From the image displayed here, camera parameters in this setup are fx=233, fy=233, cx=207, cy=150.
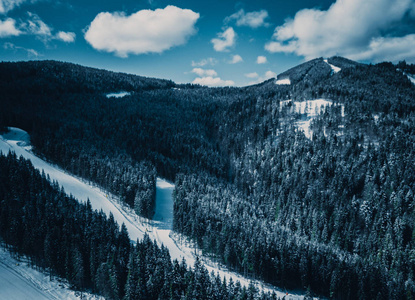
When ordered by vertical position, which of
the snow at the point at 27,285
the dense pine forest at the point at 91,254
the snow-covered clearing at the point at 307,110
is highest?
the snow-covered clearing at the point at 307,110

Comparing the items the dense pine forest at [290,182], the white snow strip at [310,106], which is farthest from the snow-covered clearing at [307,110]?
the dense pine forest at [290,182]

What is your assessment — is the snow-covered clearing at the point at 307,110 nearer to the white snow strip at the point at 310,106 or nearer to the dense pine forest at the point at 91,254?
the white snow strip at the point at 310,106

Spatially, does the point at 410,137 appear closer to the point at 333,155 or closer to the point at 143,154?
the point at 333,155

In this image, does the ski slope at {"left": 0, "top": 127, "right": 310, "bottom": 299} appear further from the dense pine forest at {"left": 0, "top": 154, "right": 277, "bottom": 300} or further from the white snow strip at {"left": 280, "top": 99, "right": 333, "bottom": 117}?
the white snow strip at {"left": 280, "top": 99, "right": 333, "bottom": 117}

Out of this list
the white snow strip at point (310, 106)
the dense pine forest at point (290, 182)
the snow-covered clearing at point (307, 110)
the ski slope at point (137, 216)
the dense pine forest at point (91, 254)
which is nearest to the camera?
the dense pine forest at point (91, 254)

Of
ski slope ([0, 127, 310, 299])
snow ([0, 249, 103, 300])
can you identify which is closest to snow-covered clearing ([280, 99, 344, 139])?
ski slope ([0, 127, 310, 299])

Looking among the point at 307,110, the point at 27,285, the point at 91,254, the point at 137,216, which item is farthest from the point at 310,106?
the point at 27,285

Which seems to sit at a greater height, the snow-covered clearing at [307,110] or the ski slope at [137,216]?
the snow-covered clearing at [307,110]
